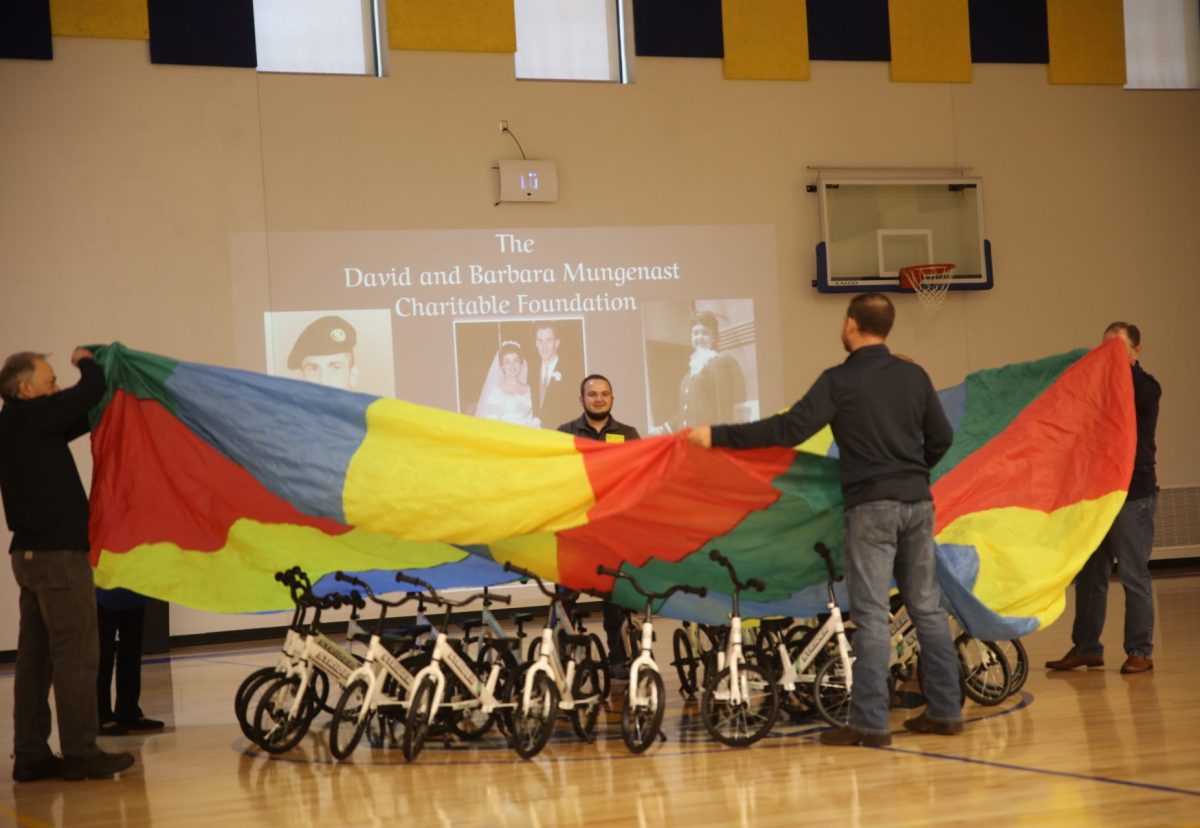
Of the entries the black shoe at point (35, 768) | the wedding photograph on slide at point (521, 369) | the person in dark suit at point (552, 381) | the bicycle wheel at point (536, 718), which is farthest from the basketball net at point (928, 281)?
the black shoe at point (35, 768)

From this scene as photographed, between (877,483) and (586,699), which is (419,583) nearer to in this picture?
(586,699)

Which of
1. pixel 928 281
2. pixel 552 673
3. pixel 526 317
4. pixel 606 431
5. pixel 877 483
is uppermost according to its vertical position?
pixel 928 281

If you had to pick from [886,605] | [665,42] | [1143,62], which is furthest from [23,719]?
[1143,62]

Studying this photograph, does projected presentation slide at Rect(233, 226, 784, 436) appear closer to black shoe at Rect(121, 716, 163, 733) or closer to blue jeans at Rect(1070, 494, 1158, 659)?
black shoe at Rect(121, 716, 163, 733)

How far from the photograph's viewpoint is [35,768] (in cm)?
499

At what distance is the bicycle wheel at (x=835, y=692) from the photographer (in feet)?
16.9

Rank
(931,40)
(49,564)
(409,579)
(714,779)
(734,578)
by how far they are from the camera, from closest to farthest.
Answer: (714,779) < (49,564) < (734,578) < (409,579) < (931,40)

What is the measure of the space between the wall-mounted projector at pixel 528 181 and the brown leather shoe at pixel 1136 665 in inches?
238

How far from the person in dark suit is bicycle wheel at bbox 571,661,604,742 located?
534 centimetres

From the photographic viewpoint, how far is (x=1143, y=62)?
12430 mm

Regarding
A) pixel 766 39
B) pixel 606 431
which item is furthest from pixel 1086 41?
pixel 606 431

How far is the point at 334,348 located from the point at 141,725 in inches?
175

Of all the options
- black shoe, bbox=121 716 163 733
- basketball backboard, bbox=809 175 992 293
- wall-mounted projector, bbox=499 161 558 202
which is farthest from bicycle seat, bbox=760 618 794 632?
basketball backboard, bbox=809 175 992 293

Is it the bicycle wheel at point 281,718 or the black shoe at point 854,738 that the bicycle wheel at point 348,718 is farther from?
the black shoe at point 854,738
